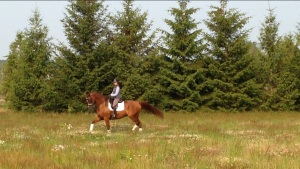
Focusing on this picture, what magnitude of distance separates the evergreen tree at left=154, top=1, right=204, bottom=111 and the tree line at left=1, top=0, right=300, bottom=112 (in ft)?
0.29

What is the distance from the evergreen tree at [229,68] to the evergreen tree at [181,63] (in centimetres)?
107

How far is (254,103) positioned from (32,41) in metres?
20.7

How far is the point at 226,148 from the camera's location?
10.5m

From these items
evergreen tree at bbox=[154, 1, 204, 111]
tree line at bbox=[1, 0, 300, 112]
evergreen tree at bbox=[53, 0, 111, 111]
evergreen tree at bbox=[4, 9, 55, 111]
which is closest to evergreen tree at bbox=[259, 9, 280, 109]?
tree line at bbox=[1, 0, 300, 112]

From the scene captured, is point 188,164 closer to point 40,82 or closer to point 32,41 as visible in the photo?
point 40,82

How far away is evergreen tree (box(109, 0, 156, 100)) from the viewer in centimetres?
2761

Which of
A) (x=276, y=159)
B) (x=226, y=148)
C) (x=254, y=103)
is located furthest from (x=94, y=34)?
(x=276, y=159)

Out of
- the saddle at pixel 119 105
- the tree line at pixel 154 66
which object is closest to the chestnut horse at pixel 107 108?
the saddle at pixel 119 105

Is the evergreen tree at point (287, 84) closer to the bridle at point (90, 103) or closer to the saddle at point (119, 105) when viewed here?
the saddle at point (119, 105)

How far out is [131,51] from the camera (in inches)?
1146

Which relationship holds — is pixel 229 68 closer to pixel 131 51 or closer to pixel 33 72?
pixel 131 51

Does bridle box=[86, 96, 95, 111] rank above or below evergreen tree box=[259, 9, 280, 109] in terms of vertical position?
below

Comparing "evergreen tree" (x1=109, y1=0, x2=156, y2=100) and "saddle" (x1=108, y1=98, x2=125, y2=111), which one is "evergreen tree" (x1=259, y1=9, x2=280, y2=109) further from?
"saddle" (x1=108, y1=98, x2=125, y2=111)

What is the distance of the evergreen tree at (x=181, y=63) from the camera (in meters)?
27.8
